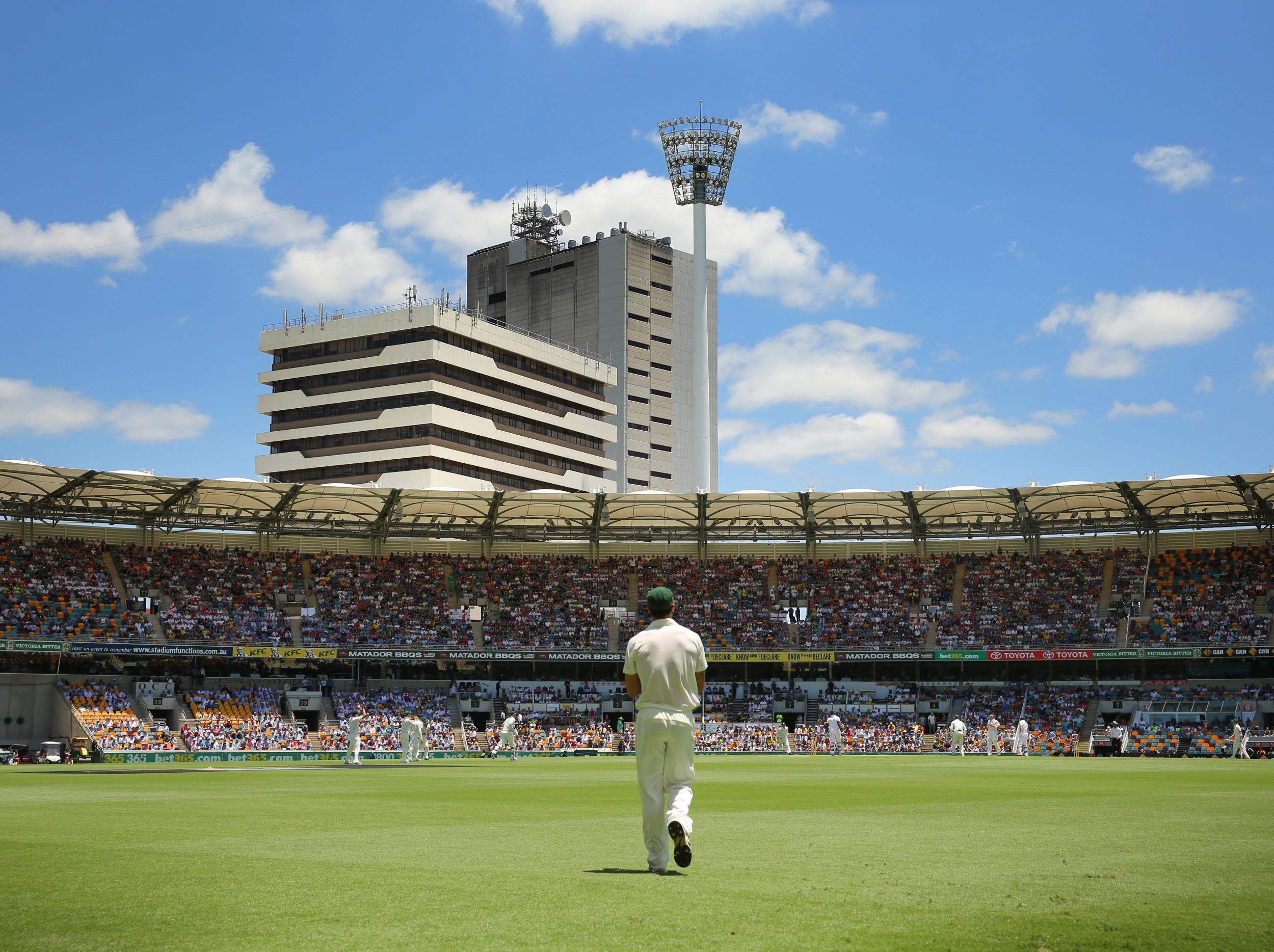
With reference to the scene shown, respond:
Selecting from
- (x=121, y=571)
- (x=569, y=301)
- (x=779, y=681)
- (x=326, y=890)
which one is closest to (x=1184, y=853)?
(x=326, y=890)

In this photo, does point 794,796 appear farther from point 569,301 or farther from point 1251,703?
point 569,301

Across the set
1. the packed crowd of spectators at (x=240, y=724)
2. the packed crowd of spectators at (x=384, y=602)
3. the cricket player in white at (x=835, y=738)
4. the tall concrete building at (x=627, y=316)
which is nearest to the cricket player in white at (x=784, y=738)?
the cricket player in white at (x=835, y=738)

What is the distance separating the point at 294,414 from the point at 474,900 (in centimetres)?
11832

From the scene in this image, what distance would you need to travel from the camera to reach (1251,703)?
52.9 m

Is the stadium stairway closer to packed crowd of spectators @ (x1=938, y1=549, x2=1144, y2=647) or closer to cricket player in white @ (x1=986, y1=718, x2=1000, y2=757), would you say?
packed crowd of spectators @ (x1=938, y1=549, x2=1144, y2=647)

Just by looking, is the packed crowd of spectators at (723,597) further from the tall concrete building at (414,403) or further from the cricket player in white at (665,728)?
the cricket player in white at (665,728)

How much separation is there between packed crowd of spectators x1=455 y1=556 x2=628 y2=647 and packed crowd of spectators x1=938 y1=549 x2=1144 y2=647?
58.9ft

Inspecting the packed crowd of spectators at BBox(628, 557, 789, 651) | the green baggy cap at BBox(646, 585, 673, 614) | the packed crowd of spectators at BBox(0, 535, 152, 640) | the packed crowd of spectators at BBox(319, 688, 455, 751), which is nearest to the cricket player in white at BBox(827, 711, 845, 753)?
the packed crowd of spectators at BBox(628, 557, 789, 651)

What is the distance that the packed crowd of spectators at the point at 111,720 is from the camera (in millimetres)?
47250

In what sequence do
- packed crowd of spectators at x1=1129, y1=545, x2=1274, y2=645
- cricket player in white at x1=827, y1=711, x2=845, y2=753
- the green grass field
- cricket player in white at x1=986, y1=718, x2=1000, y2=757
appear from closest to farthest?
1. the green grass field
2. cricket player in white at x1=986, y1=718, x2=1000, y2=757
3. cricket player in white at x1=827, y1=711, x2=845, y2=753
4. packed crowd of spectators at x1=1129, y1=545, x2=1274, y2=645

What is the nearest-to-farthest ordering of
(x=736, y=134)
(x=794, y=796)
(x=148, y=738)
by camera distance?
1. (x=794, y=796)
2. (x=148, y=738)
3. (x=736, y=134)

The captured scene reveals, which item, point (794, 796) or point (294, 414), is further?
point (294, 414)

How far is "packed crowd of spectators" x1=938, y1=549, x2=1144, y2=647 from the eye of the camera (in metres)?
59.6

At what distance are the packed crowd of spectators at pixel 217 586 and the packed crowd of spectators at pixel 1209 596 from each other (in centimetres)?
4246
